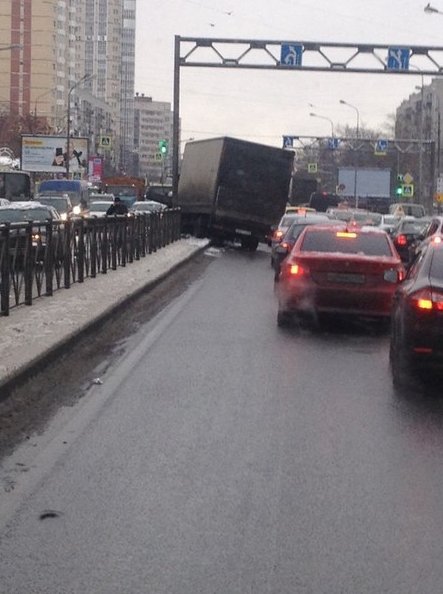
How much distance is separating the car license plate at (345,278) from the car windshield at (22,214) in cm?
1303

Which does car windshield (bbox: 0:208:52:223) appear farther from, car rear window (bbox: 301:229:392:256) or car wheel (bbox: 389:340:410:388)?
car wheel (bbox: 389:340:410:388)

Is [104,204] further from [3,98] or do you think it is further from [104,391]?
[3,98]

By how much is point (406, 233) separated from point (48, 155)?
4695 cm

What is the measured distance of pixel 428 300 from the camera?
37.6 ft

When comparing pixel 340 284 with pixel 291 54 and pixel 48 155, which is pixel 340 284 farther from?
pixel 48 155

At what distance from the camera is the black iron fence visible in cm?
1666

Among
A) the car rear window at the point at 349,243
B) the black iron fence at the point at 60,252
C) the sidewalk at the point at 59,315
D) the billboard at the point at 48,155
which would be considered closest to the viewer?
the sidewalk at the point at 59,315

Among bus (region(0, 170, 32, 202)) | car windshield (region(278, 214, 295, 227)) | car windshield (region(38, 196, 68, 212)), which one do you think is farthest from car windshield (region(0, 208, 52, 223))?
bus (region(0, 170, 32, 202))

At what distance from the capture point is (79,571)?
5.90 m

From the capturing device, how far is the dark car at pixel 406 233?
35.2 m

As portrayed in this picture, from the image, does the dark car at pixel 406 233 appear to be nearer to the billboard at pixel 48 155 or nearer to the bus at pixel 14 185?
the bus at pixel 14 185

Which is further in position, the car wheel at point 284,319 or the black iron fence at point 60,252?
the car wheel at point 284,319

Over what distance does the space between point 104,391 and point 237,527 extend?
4978mm

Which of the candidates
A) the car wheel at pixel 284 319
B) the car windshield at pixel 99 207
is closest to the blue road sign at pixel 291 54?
the car windshield at pixel 99 207
